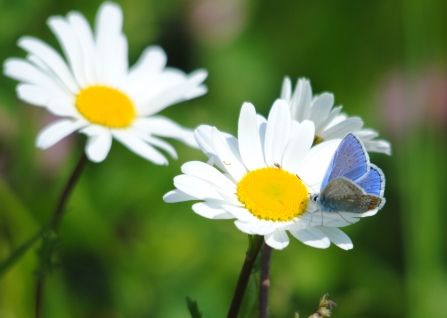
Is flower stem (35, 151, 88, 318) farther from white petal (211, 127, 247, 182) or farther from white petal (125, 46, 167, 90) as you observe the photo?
white petal (125, 46, 167, 90)

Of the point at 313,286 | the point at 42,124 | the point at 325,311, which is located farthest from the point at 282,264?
the point at 325,311

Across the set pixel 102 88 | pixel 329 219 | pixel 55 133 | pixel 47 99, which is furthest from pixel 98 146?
pixel 329 219

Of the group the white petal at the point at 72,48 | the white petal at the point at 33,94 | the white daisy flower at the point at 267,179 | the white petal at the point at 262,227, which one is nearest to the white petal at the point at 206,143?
the white daisy flower at the point at 267,179

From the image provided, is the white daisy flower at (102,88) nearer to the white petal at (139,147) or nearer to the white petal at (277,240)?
the white petal at (139,147)

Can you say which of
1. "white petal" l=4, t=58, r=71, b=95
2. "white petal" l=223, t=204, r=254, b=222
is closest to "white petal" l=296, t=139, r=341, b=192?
"white petal" l=223, t=204, r=254, b=222

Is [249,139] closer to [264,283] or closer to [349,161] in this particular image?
[349,161]

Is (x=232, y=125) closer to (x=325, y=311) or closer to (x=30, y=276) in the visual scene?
(x=30, y=276)
